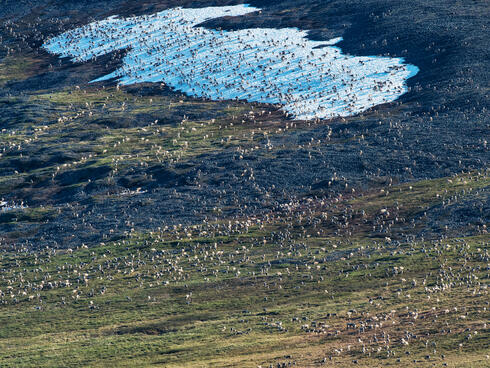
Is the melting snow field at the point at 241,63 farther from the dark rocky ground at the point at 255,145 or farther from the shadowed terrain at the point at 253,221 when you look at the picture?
the dark rocky ground at the point at 255,145

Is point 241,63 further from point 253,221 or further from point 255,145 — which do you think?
point 253,221

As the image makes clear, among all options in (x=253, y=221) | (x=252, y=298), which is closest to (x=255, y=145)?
(x=253, y=221)

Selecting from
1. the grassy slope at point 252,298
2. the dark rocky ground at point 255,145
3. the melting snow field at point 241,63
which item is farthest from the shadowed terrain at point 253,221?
the melting snow field at point 241,63

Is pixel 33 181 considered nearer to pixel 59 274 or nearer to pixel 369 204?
pixel 59 274

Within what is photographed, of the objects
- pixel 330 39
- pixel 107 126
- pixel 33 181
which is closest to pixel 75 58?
pixel 107 126

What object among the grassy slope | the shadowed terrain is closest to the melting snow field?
the shadowed terrain

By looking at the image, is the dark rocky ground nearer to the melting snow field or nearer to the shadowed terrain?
the shadowed terrain

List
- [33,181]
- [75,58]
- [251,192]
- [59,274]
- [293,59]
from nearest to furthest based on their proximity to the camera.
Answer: [59,274]
[251,192]
[33,181]
[293,59]
[75,58]
